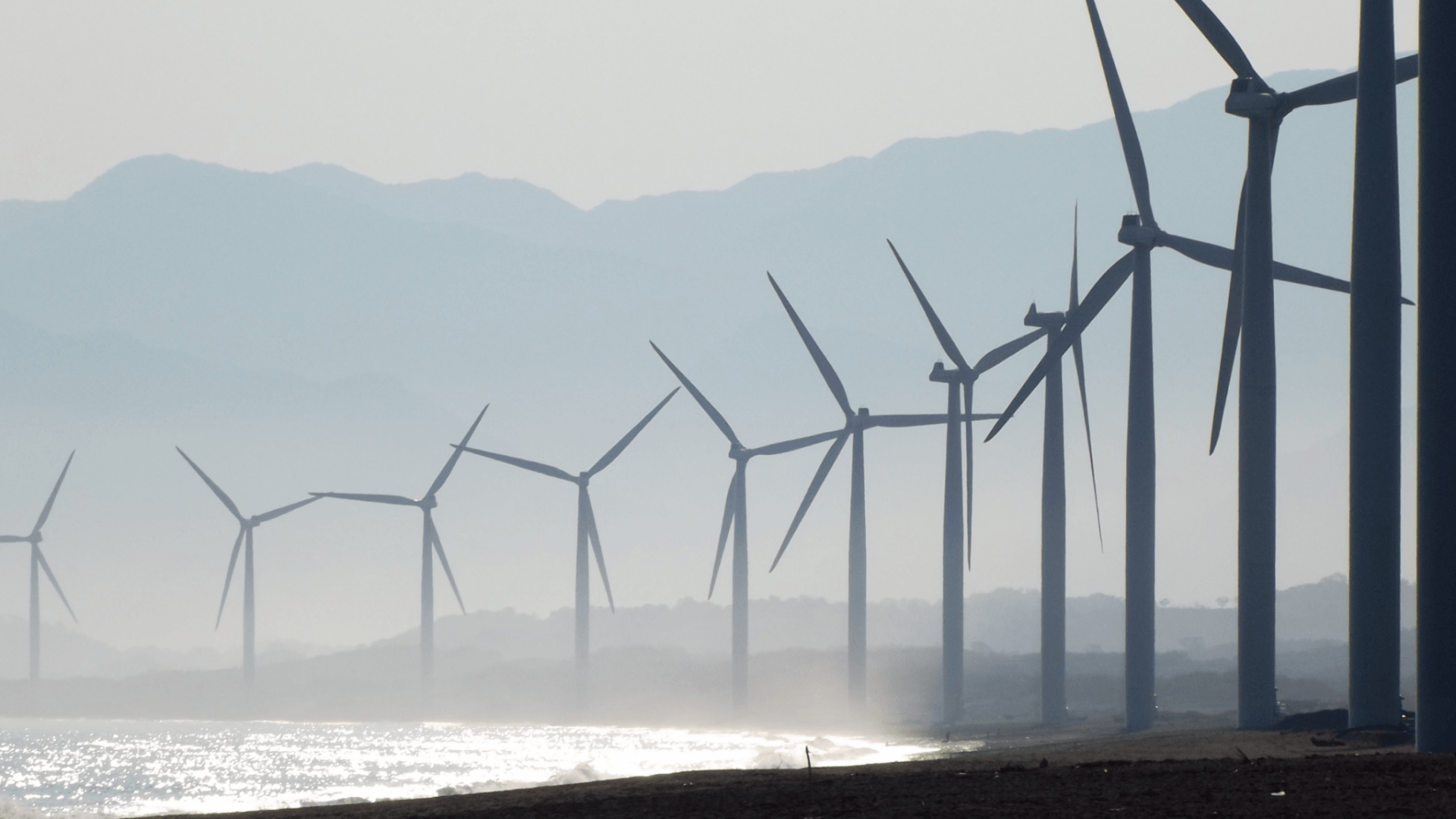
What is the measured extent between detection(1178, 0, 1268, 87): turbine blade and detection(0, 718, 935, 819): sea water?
25434 mm

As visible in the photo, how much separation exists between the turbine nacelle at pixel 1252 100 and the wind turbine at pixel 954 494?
34871 millimetres

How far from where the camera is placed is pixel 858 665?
105 metres

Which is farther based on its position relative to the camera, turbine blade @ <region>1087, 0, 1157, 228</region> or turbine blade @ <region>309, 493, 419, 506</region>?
turbine blade @ <region>309, 493, 419, 506</region>

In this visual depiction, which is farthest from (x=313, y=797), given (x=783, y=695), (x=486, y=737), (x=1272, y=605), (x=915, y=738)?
(x=783, y=695)

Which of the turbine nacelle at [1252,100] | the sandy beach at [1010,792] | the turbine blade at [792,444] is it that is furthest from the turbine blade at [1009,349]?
the sandy beach at [1010,792]

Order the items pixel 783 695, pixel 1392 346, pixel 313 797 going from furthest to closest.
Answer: pixel 783 695, pixel 313 797, pixel 1392 346

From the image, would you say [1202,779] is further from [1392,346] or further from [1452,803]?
[1392,346]

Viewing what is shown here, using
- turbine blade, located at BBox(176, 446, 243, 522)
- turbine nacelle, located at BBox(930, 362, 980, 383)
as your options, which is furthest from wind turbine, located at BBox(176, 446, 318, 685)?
turbine nacelle, located at BBox(930, 362, 980, 383)

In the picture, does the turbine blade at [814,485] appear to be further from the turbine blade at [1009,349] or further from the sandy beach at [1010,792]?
the sandy beach at [1010,792]

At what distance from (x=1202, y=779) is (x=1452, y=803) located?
Result: 154 inches

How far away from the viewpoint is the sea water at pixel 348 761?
221 feet

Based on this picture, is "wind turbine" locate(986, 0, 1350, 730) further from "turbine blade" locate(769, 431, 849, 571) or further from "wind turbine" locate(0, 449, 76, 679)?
"wind turbine" locate(0, 449, 76, 679)

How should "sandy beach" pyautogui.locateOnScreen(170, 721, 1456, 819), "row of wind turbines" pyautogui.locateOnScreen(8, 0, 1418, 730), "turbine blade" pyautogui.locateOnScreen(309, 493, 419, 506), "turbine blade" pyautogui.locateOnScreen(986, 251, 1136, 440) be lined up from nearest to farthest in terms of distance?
"sandy beach" pyautogui.locateOnScreen(170, 721, 1456, 819), "row of wind turbines" pyautogui.locateOnScreen(8, 0, 1418, 730), "turbine blade" pyautogui.locateOnScreen(986, 251, 1136, 440), "turbine blade" pyautogui.locateOnScreen(309, 493, 419, 506)

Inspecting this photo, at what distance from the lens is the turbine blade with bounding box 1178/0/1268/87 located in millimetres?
52938
